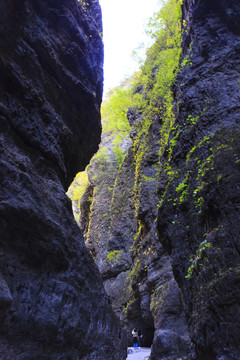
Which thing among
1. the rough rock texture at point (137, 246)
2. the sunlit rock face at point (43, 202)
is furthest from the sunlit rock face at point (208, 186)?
the rough rock texture at point (137, 246)

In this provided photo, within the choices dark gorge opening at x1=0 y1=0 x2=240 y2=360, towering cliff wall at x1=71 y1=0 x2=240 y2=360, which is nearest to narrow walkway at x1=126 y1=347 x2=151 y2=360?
towering cliff wall at x1=71 y1=0 x2=240 y2=360

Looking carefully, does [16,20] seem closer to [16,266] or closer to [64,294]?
[16,266]

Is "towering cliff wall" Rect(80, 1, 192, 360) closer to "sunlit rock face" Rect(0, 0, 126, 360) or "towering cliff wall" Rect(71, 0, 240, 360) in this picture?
"towering cliff wall" Rect(71, 0, 240, 360)

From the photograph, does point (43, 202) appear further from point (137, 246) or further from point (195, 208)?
point (137, 246)

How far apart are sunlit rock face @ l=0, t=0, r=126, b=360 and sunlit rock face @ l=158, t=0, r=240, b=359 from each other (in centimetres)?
239

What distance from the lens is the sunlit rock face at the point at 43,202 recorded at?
4.43 metres

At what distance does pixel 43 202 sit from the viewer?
5426 mm

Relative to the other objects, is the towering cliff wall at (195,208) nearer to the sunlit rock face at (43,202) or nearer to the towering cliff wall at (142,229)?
the towering cliff wall at (142,229)

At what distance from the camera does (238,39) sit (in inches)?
332

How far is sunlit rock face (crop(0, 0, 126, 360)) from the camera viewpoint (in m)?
4.43

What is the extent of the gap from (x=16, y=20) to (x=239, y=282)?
6.57 meters

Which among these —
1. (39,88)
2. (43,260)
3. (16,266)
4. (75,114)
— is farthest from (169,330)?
(39,88)

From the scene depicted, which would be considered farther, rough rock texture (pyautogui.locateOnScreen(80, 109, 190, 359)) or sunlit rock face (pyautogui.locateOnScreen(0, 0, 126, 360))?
rough rock texture (pyautogui.locateOnScreen(80, 109, 190, 359))

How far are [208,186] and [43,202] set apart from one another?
Answer: 3.72 meters
